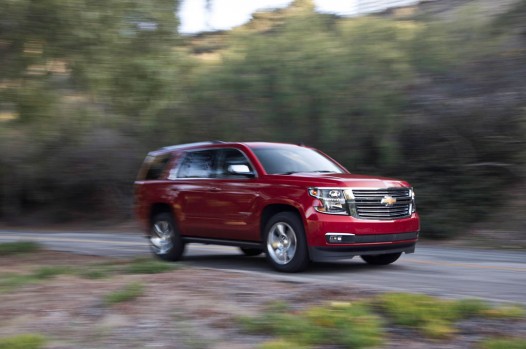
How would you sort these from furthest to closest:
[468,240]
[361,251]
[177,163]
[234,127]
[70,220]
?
[70,220] < [234,127] < [468,240] < [177,163] < [361,251]

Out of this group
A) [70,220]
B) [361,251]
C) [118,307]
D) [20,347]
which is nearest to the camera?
[20,347]

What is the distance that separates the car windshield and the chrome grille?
1289mm

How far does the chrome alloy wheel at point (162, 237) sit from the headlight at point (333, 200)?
3472 mm

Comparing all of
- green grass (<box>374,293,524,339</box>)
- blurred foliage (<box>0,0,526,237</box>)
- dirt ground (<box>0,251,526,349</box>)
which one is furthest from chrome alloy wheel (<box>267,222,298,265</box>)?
blurred foliage (<box>0,0,526,237</box>)

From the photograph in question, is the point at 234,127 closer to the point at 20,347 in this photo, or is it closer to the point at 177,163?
the point at 177,163

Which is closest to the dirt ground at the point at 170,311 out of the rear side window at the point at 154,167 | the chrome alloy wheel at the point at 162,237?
the chrome alloy wheel at the point at 162,237

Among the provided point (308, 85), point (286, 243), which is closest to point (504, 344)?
point (286, 243)

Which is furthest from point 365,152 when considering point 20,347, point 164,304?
point 20,347

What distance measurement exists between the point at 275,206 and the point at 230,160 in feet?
4.39

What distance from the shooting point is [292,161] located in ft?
34.5

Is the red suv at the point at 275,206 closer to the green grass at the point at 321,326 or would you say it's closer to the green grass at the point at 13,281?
the green grass at the point at 321,326

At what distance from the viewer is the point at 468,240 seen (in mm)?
15188

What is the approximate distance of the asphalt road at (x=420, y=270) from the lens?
26.4 ft

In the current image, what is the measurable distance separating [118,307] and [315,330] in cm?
226
